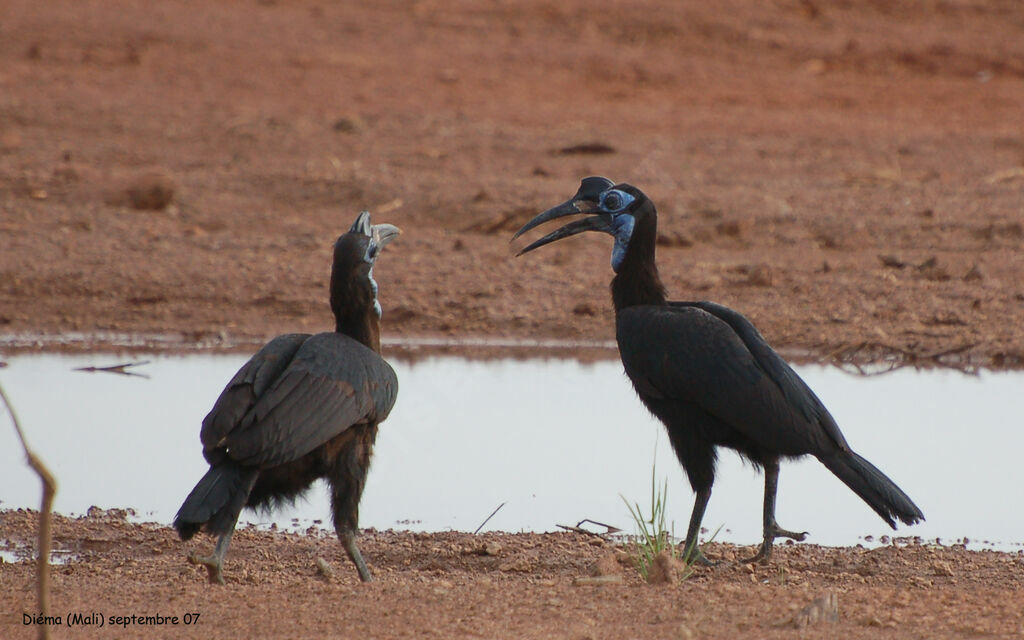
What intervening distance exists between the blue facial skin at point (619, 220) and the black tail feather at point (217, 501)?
1.99 m

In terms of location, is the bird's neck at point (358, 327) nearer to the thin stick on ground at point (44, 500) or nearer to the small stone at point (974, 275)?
the thin stick on ground at point (44, 500)

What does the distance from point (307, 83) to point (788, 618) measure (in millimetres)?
16613

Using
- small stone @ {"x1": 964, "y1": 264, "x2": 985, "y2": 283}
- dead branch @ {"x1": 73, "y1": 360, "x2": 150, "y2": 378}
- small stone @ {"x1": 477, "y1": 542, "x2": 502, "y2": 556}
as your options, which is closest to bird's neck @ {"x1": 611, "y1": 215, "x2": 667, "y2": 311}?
small stone @ {"x1": 477, "y1": 542, "x2": 502, "y2": 556}

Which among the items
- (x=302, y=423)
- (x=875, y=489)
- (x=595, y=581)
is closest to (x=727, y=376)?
(x=875, y=489)

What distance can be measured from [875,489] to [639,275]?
1408mm

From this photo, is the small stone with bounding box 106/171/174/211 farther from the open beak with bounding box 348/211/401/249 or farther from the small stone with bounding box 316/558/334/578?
the small stone with bounding box 316/558/334/578

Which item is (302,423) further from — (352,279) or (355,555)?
(352,279)

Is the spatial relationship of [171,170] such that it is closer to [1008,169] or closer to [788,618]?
[1008,169]

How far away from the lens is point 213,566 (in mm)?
5629

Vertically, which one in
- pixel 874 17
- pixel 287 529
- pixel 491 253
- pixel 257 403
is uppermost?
pixel 874 17

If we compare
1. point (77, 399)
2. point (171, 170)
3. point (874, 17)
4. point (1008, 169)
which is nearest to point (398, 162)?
point (171, 170)

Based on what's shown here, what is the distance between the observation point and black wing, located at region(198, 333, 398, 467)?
555 centimetres

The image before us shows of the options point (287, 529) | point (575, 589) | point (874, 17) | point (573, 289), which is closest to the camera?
point (575, 589)

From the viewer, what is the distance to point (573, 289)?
37.8ft
